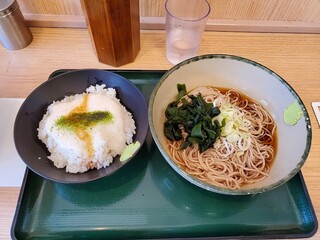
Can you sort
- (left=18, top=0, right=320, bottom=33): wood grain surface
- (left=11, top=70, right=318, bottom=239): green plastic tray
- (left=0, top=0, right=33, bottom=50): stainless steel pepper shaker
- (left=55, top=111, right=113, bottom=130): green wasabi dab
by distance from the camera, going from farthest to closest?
(left=18, top=0, right=320, bottom=33): wood grain surface, (left=0, top=0, right=33, bottom=50): stainless steel pepper shaker, (left=55, top=111, right=113, bottom=130): green wasabi dab, (left=11, top=70, right=318, bottom=239): green plastic tray

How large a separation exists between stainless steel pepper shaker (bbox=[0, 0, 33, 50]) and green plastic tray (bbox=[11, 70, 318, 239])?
2.32 ft

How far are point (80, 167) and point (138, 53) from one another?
0.69m

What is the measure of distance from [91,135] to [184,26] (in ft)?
2.19

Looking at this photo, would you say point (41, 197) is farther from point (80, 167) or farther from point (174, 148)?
point (174, 148)

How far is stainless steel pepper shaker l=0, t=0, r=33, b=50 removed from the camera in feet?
3.88

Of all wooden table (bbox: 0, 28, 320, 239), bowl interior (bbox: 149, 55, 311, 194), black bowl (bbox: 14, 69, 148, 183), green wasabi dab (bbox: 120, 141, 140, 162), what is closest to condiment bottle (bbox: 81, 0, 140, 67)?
wooden table (bbox: 0, 28, 320, 239)

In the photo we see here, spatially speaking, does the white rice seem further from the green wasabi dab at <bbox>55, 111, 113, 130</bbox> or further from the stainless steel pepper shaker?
the stainless steel pepper shaker

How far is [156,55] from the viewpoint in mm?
1377

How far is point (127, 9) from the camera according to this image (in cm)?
108

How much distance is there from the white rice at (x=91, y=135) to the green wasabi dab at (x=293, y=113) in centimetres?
59

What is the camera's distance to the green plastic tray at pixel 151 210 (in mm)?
898

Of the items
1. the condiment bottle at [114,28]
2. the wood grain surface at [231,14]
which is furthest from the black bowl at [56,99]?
the wood grain surface at [231,14]

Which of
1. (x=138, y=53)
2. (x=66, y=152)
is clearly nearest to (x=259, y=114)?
(x=138, y=53)

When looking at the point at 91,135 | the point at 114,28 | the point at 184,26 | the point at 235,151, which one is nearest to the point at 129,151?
the point at 91,135
